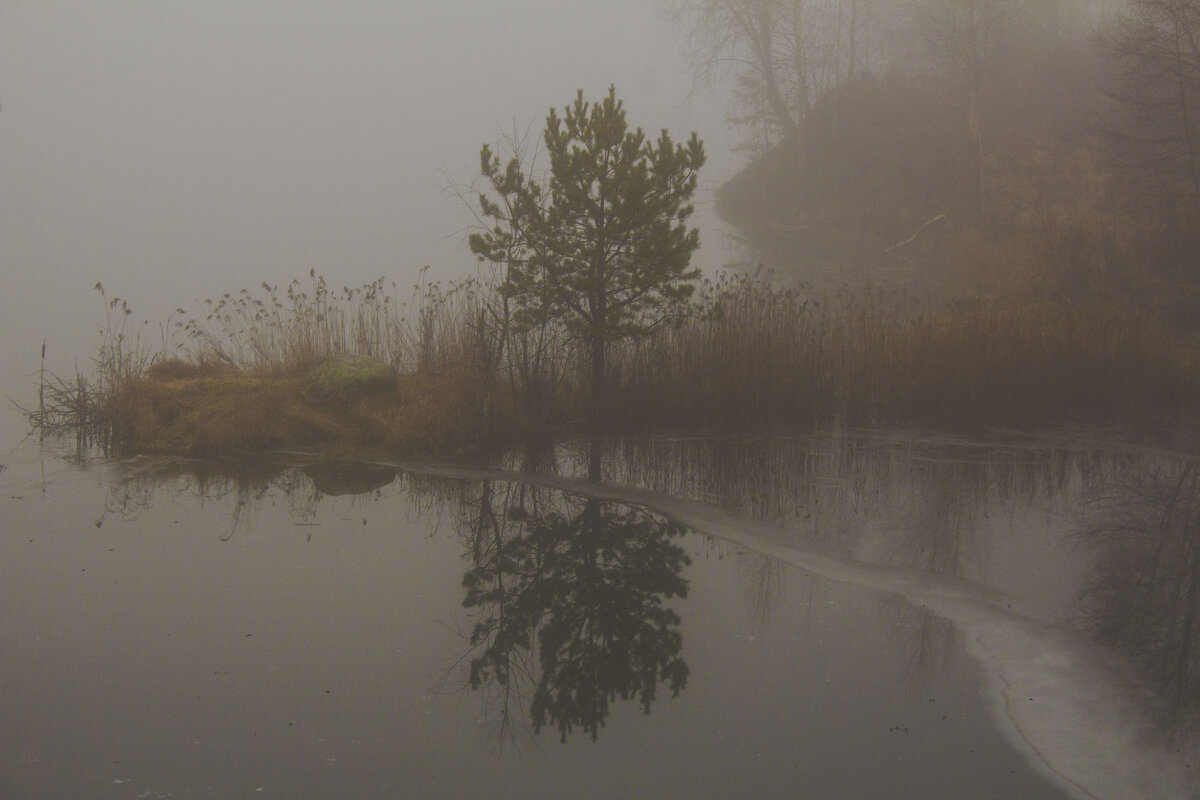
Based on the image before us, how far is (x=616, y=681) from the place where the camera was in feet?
13.9

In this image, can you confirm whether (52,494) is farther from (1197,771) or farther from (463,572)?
(1197,771)

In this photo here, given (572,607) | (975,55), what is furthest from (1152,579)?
(975,55)

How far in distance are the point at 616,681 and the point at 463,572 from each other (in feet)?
5.32

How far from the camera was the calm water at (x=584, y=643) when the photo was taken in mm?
3514

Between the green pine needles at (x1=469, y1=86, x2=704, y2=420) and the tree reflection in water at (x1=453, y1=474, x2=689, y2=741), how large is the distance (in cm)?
350

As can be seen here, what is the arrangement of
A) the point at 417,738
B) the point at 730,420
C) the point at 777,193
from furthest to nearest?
the point at 777,193, the point at 730,420, the point at 417,738

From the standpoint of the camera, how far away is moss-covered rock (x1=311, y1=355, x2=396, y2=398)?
415 inches

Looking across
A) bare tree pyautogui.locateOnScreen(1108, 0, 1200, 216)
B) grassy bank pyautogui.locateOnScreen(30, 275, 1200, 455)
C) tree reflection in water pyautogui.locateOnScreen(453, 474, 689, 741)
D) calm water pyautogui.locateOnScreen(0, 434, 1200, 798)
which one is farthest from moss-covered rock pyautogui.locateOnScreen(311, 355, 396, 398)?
bare tree pyautogui.locateOnScreen(1108, 0, 1200, 216)

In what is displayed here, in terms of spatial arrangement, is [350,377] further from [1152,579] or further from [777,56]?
[777,56]

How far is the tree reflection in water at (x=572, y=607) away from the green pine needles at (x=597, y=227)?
350 cm

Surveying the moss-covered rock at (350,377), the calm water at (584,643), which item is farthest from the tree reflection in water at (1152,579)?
the moss-covered rock at (350,377)

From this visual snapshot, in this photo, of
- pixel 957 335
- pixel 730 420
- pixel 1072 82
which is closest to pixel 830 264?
pixel 1072 82

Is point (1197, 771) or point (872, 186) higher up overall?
point (872, 186)

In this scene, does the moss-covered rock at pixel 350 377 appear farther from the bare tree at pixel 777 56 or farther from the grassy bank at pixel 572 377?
the bare tree at pixel 777 56
